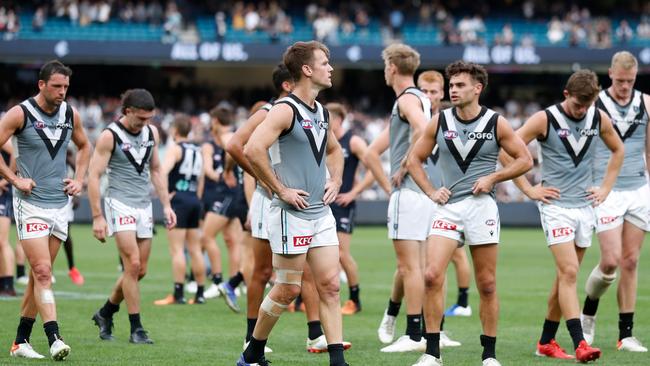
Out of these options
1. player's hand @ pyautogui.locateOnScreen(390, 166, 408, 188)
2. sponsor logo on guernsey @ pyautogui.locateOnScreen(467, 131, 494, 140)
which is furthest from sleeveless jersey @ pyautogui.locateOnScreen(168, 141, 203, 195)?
sponsor logo on guernsey @ pyautogui.locateOnScreen(467, 131, 494, 140)

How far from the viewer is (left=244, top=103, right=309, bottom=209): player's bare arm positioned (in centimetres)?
768

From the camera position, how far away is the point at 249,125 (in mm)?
8562

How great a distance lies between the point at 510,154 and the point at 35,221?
3952 millimetres

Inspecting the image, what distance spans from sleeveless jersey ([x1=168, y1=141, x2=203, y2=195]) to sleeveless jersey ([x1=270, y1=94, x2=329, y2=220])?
6.16m

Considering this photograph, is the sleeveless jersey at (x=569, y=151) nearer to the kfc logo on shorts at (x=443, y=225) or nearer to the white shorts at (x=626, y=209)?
the white shorts at (x=626, y=209)

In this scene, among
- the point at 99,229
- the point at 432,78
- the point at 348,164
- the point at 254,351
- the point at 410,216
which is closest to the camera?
the point at 254,351

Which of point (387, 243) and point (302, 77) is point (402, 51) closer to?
point (302, 77)

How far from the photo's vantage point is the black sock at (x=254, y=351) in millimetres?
8172

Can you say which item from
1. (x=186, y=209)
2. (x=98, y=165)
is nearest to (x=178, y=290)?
(x=186, y=209)

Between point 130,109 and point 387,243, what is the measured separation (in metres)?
16.4

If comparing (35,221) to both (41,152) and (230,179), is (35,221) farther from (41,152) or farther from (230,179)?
(230,179)

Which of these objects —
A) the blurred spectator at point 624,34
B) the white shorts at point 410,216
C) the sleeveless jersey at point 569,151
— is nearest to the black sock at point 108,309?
the white shorts at point 410,216

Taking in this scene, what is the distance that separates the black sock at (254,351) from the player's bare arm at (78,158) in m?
2.17

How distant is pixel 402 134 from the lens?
980 centimetres
